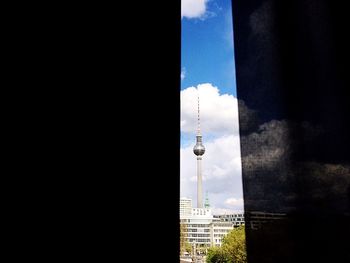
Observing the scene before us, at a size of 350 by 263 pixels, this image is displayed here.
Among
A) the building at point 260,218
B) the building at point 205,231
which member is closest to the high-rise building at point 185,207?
the building at point 205,231

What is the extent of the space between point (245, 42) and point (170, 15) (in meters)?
0.17

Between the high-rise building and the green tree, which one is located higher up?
the high-rise building

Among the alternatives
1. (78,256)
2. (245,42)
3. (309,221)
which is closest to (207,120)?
(245,42)

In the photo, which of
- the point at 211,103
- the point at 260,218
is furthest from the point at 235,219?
the point at 211,103

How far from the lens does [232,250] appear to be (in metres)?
0.58

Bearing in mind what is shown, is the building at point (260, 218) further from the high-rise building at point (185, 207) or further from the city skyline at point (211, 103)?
the high-rise building at point (185, 207)

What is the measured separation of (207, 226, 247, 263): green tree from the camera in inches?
22.2

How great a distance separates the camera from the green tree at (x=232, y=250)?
0.56 metres

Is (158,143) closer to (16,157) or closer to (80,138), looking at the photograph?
(80,138)

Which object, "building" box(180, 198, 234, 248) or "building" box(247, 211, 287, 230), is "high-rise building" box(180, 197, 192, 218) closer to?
"building" box(180, 198, 234, 248)

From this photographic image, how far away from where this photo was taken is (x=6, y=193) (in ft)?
1.55

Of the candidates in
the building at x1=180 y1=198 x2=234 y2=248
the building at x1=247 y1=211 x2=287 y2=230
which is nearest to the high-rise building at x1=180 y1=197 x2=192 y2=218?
the building at x1=180 y1=198 x2=234 y2=248

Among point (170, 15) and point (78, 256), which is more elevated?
point (170, 15)

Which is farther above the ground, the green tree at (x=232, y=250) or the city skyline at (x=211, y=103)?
the city skyline at (x=211, y=103)
